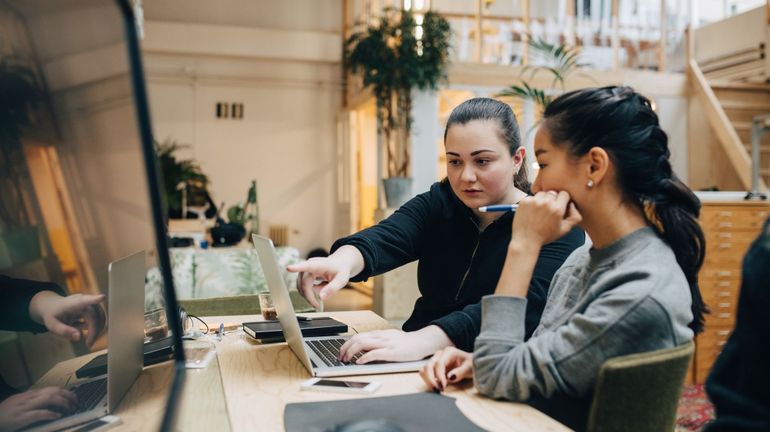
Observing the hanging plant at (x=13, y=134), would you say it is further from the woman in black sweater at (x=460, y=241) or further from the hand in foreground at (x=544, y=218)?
the woman in black sweater at (x=460, y=241)

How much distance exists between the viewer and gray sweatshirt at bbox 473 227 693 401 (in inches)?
37.1

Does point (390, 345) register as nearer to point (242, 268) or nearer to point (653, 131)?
point (653, 131)

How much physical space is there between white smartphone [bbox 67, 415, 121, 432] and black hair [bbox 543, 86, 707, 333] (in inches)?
35.8

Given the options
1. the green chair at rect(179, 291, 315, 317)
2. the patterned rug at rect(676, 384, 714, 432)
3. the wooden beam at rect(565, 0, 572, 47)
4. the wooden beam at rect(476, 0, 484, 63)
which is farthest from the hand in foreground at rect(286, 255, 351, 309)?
the wooden beam at rect(565, 0, 572, 47)

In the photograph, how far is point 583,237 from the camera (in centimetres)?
165

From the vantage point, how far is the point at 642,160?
1.08 meters

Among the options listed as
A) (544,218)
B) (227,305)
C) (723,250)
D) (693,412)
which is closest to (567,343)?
(544,218)

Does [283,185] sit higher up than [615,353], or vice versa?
[615,353]

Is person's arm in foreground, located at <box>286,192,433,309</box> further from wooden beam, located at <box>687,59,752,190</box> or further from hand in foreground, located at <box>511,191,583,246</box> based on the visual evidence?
wooden beam, located at <box>687,59,752,190</box>

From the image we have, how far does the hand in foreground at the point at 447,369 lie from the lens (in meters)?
1.08

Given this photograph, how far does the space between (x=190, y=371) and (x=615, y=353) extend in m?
0.82

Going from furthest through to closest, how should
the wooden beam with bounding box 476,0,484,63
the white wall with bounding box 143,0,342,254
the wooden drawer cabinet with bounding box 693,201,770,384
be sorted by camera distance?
the white wall with bounding box 143,0,342,254, the wooden beam with bounding box 476,0,484,63, the wooden drawer cabinet with bounding box 693,201,770,384

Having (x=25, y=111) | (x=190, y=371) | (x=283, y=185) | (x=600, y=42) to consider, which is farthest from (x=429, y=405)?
(x=283, y=185)

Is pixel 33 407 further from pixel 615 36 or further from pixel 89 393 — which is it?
pixel 615 36
